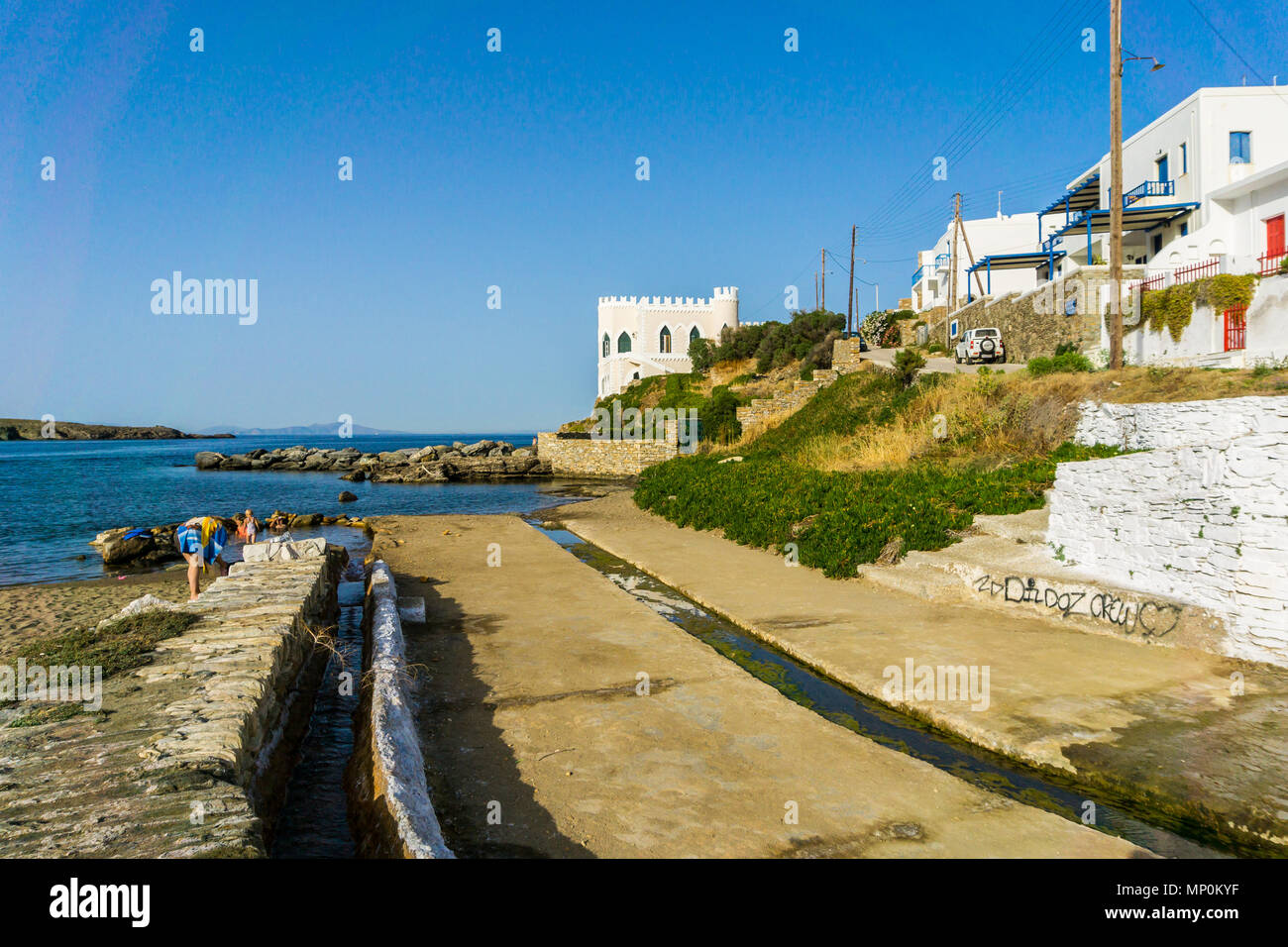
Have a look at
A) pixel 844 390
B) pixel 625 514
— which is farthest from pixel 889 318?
pixel 625 514

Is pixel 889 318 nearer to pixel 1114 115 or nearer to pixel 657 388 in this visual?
pixel 657 388

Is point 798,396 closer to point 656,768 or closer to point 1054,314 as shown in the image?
point 1054,314

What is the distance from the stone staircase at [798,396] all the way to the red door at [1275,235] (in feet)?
40.5

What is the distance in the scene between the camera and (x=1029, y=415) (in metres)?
15.4

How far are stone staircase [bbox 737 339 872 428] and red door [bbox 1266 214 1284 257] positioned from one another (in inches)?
486

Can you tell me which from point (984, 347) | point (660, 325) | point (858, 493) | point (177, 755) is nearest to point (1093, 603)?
point (858, 493)

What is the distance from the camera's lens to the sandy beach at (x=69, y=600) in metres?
11.2

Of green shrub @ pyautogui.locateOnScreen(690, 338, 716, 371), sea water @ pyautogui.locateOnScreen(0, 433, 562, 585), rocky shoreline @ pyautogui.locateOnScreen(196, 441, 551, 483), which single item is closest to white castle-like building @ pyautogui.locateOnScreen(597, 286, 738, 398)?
green shrub @ pyautogui.locateOnScreen(690, 338, 716, 371)

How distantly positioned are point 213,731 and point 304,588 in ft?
13.7

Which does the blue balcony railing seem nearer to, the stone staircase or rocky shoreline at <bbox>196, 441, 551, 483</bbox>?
the stone staircase

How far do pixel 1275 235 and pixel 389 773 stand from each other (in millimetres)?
27697

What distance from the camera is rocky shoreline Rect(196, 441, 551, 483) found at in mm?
45562

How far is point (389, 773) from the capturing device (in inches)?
181

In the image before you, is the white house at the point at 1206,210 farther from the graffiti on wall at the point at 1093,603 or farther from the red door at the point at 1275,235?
the graffiti on wall at the point at 1093,603
